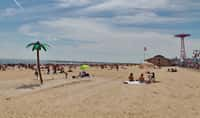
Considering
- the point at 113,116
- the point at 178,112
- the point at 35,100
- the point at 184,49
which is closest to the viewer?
the point at 113,116

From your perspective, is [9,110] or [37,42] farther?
[37,42]

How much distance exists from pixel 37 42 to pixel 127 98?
8127 millimetres

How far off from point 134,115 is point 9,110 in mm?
4072

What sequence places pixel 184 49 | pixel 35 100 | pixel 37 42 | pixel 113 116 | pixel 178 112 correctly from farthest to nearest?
1. pixel 184 49
2. pixel 37 42
3. pixel 35 100
4. pixel 178 112
5. pixel 113 116

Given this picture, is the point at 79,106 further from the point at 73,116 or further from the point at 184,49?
the point at 184,49

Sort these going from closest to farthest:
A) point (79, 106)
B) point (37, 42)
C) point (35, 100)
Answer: point (79, 106) → point (35, 100) → point (37, 42)

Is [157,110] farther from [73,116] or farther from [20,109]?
[20,109]

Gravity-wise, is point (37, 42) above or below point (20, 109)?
above

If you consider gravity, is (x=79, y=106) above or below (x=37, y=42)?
below

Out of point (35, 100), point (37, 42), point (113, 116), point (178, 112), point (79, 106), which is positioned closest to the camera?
point (113, 116)

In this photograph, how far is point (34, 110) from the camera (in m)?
10.2

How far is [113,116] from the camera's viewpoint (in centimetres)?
916

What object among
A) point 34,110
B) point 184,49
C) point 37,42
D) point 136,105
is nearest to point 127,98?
point 136,105

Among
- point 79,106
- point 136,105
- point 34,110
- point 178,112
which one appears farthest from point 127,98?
point 34,110
